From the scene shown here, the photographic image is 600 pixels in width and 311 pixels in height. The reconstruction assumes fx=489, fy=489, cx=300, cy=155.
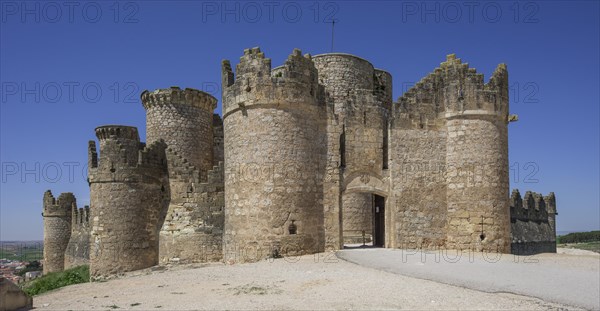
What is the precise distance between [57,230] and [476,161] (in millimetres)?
30399

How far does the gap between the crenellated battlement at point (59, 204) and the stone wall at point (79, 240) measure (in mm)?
1241

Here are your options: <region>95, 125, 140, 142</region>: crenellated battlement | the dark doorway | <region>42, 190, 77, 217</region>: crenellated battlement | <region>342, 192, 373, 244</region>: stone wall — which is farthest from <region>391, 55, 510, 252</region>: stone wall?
<region>42, 190, 77, 217</region>: crenellated battlement

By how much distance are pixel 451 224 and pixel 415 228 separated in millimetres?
1268

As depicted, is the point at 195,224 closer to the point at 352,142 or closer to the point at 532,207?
the point at 352,142

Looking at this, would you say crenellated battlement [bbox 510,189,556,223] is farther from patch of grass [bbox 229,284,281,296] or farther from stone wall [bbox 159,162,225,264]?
patch of grass [bbox 229,284,281,296]

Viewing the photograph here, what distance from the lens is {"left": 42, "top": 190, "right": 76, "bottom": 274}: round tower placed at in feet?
115

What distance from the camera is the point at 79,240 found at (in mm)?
32031

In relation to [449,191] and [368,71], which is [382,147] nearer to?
[449,191]

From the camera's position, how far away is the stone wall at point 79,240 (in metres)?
30.7

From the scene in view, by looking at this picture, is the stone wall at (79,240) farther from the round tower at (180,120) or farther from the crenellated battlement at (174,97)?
the crenellated battlement at (174,97)

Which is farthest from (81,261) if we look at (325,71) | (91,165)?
(325,71)

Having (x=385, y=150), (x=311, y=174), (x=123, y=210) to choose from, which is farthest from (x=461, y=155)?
(x=123, y=210)

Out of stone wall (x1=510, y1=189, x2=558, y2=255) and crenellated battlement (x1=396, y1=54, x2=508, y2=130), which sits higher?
crenellated battlement (x1=396, y1=54, x2=508, y2=130)

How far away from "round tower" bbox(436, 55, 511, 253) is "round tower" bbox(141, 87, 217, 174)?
11281mm
